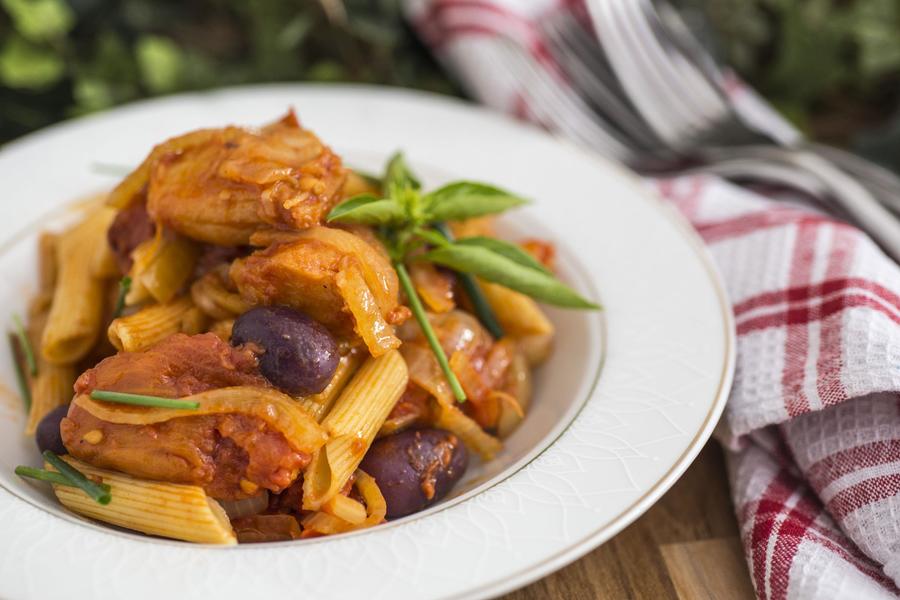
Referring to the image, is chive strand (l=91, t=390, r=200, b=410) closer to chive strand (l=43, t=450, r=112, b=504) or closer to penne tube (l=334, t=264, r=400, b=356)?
chive strand (l=43, t=450, r=112, b=504)

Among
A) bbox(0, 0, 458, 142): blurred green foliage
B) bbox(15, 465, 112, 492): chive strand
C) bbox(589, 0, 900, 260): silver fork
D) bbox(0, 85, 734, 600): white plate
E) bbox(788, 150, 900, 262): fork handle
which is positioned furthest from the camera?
bbox(0, 0, 458, 142): blurred green foliage

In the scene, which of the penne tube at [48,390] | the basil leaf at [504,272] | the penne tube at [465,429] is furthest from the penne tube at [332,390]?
the penne tube at [48,390]

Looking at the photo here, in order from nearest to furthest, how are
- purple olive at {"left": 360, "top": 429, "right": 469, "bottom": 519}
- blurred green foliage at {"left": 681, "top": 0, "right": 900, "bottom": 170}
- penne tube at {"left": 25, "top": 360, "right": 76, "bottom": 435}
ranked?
1. purple olive at {"left": 360, "top": 429, "right": 469, "bottom": 519}
2. penne tube at {"left": 25, "top": 360, "right": 76, "bottom": 435}
3. blurred green foliage at {"left": 681, "top": 0, "right": 900, "bottom": 170}

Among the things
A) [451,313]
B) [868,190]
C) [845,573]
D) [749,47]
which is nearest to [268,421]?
[451,313]

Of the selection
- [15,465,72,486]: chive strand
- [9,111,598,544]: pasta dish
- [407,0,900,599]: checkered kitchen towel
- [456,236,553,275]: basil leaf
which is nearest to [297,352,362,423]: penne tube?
[9,111,598,544]: pasta dish

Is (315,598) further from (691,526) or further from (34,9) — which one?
(34,9)
